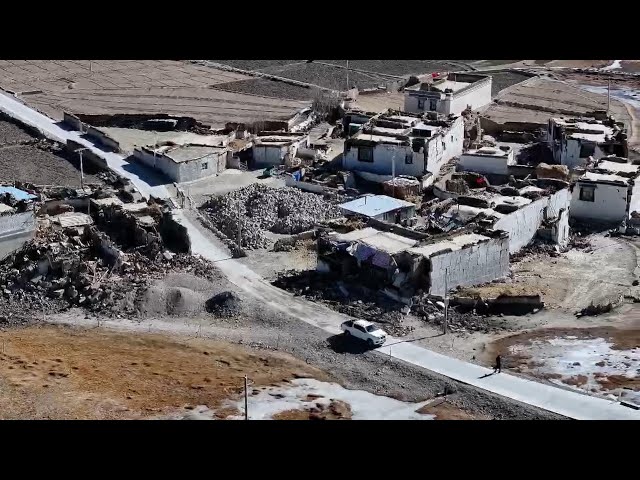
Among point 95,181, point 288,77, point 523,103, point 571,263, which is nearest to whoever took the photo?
point 571,263

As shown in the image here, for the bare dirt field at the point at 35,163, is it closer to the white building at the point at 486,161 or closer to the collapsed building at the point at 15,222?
the collapsed building at the point at 15,222

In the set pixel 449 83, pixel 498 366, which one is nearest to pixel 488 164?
pixel 449 83

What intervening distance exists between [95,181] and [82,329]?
17.9 metres

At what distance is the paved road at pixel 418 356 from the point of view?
93.9 ft

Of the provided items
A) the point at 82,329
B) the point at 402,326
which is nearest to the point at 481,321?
the point at 402,326

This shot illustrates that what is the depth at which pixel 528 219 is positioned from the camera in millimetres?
43281

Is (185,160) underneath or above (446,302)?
above

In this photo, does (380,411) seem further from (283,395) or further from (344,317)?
(344,317)

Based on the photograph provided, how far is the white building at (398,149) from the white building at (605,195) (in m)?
7.57

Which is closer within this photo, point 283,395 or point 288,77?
point 283,395

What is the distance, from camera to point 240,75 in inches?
3157

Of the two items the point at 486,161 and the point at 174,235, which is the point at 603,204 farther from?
the point at 174,235

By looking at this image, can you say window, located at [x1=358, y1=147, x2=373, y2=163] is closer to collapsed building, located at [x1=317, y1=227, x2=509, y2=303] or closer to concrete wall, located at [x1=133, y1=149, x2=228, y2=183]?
concrete wall, located at [x1=133, y1=149, x2=228, y2=183]

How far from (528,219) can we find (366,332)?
13267 millimetres
